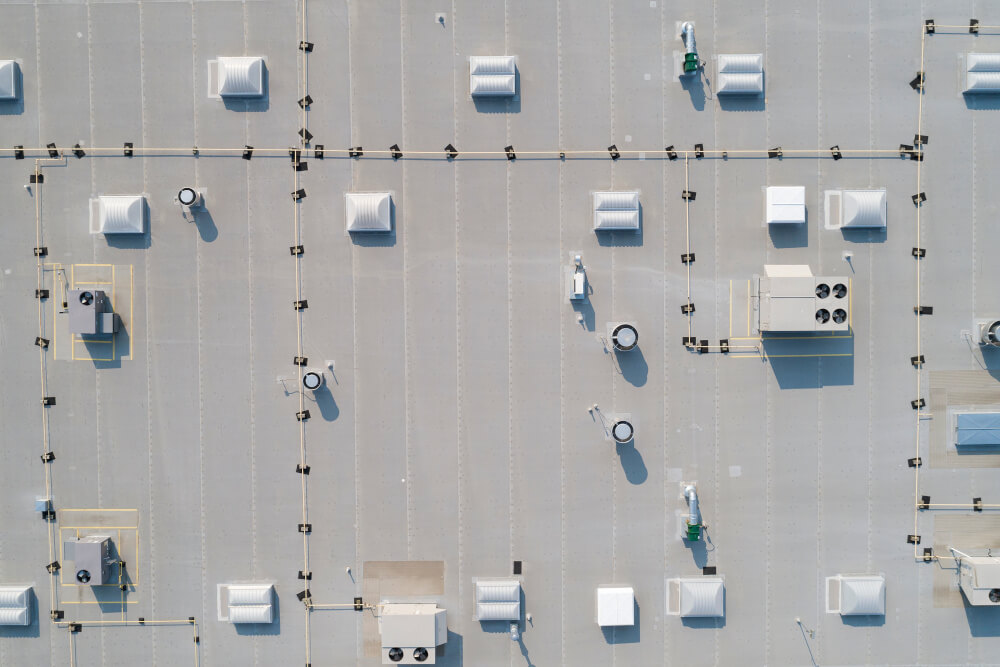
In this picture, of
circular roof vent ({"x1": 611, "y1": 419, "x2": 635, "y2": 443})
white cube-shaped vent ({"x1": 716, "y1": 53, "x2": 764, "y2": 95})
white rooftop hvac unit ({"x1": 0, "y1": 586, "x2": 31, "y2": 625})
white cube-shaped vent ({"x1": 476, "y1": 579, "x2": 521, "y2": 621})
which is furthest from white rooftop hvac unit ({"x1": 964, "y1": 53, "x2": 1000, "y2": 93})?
white rooftop hvac unit ({"x1": 0, "y1": 586, "x2": 31, "y2": 625})

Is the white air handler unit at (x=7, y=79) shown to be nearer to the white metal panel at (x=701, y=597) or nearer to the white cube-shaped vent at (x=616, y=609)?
the white cube-shaped vent at (x=616, y=609)

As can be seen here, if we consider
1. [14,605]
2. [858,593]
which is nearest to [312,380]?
[14,605]

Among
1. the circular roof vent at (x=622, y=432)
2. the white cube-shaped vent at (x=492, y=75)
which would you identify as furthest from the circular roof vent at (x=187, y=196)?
the circular roof vent at (x=622, y=432)

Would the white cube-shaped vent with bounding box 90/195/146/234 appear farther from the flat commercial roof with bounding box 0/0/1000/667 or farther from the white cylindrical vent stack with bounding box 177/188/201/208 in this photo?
the white cylindrical vent stack with bounding box 177/188/201/208

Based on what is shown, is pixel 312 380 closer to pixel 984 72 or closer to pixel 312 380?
pixel 312 380

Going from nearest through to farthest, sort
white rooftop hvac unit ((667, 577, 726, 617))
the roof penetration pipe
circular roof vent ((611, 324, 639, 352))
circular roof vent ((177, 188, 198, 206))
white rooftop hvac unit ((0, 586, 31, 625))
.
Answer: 1. circular roof vent ((611, 324, 639, 352))
2. circular roof vent ((177, 188, 198, 206))
3. the roof penetration pipe
4. white rooftop hvac unit ((0, 586, 31, 625))
5. white rooftop hvac unit ((667, 577, 726, 617))

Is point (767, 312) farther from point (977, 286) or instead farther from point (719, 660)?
point (719, 660)
